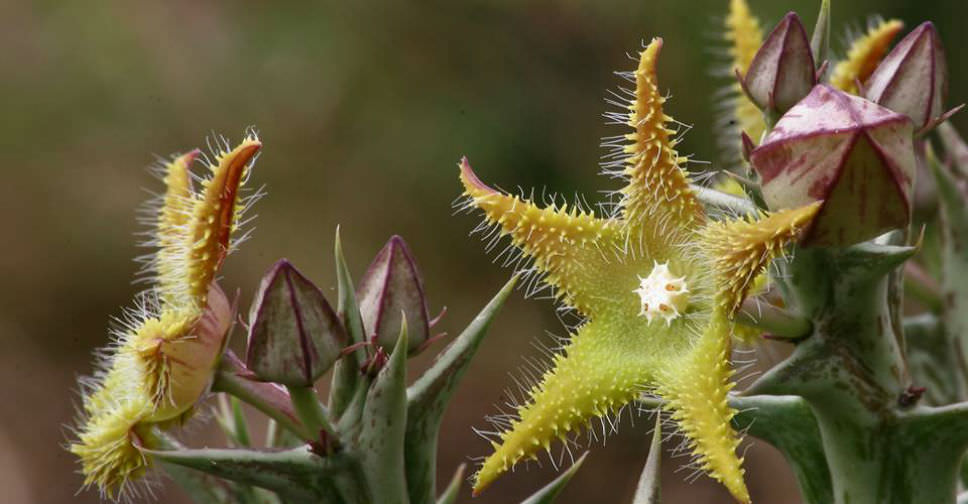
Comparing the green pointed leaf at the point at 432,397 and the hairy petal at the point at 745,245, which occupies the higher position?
the hairy petal at the point at 745,245

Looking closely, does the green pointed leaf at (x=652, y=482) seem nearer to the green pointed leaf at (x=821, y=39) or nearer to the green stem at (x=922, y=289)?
the green pointed leaf at (x=821, y=39)

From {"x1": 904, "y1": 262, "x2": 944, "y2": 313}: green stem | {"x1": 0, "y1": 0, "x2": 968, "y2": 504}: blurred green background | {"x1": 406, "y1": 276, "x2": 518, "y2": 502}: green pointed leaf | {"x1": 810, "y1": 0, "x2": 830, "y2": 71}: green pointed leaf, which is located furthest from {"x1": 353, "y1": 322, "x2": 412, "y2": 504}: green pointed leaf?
{"x1": 0, "y1": 0, "x2": 968, "y2": 504}: blurred green background

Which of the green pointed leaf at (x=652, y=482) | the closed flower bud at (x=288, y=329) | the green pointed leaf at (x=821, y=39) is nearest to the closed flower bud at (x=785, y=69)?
the green pointed leaf at (x=821, y=39)

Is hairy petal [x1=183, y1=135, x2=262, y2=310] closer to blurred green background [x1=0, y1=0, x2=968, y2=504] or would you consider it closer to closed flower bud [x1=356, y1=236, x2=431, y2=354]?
closed flower bud [x1=356, y1=236, x2=431, y2=354]

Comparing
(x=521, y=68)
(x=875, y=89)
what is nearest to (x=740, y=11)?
(x=875, y=89)

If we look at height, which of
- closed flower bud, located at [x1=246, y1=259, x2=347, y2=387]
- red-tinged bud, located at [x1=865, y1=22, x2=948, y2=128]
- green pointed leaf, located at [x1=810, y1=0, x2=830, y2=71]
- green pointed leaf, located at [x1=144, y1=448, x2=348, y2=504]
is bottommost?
green pointed leaf, located at [x1=144, y1=448, x2=348, y2=504]

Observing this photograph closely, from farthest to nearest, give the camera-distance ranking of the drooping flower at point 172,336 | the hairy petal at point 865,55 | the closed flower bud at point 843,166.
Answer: the hairy petal at point 865,55, the drooping flower at point 172,336, the closed flower bud at point 843,166
